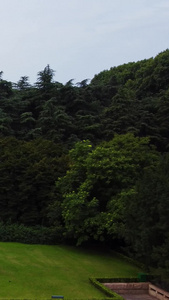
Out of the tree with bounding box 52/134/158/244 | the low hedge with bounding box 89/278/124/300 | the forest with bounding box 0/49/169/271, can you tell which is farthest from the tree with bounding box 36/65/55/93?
the low hedge with bounding box 89/278/124/300

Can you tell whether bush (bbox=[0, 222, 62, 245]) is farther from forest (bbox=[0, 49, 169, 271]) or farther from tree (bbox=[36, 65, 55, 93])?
tree (bbox=[36, 65, 55, 93])

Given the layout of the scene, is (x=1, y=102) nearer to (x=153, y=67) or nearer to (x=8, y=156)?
(x=8, y=156)

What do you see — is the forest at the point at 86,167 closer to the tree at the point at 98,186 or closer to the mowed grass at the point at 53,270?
the tree at the point at 98,186

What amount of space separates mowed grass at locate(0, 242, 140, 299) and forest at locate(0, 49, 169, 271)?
A: 134cm

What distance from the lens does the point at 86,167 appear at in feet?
83.7

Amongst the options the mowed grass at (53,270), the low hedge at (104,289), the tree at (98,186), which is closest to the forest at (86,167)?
the tree at (98,186)

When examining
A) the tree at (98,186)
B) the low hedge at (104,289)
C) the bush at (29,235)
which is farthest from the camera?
the bush at (29,235)

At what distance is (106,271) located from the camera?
21.0 m

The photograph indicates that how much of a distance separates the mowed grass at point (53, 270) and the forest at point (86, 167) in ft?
4.39

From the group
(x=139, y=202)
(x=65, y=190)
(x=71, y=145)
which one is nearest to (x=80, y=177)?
(x=65, y=190)

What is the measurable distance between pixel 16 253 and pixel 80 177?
6.78 metres

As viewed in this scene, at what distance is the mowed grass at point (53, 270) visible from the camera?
16.1 m

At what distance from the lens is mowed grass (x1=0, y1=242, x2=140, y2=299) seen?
1609 centimetres

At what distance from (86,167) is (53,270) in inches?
313
